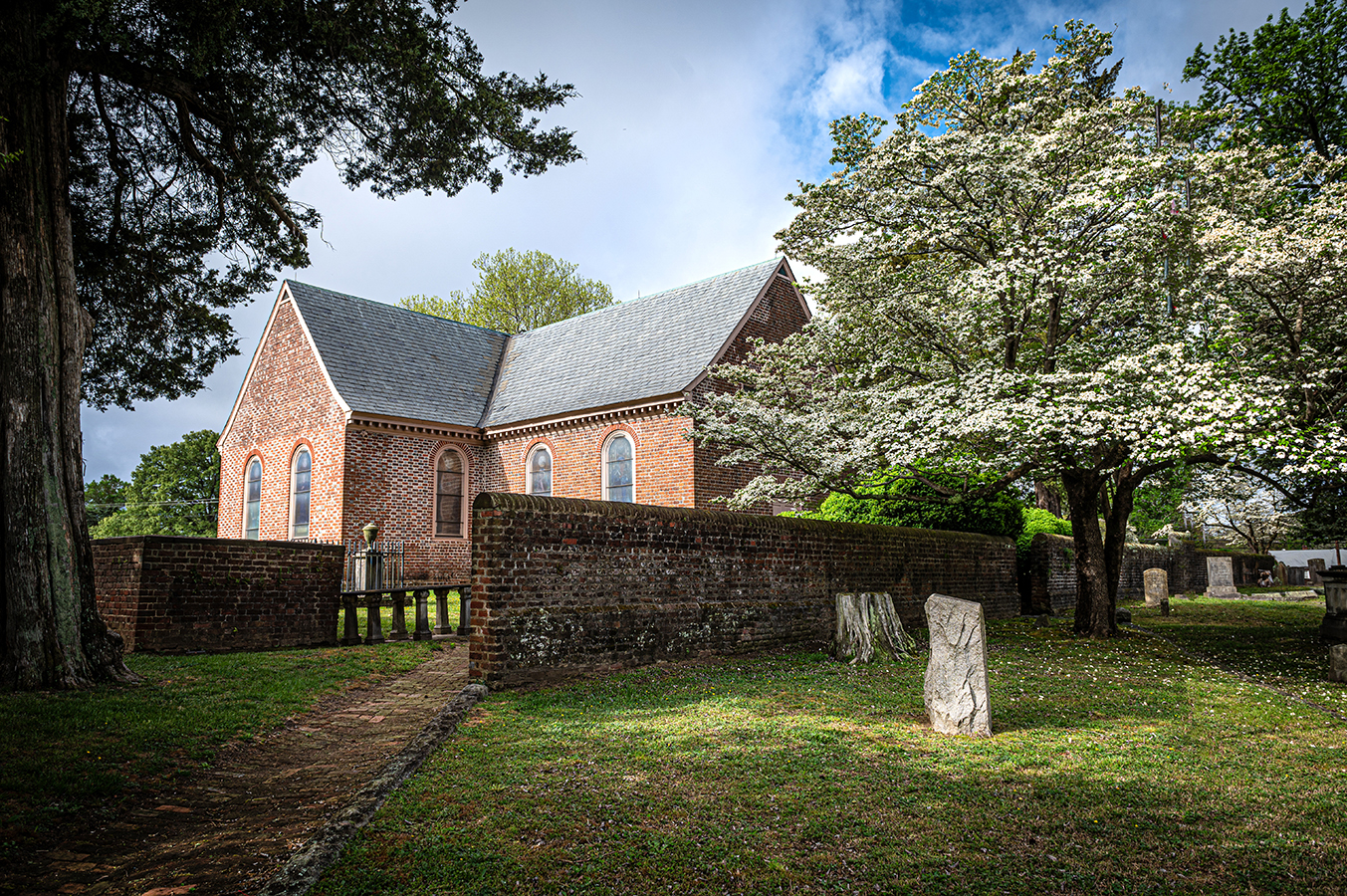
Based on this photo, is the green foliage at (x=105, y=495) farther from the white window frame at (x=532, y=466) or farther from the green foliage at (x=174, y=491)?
the white window frame at (x=532, y=466)

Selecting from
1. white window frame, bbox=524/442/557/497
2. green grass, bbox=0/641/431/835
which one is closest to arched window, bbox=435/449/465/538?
white window frame, bbox=524/442/557/497

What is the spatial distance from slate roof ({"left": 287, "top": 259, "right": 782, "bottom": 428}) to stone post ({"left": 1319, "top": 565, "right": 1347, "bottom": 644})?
42.3 feet

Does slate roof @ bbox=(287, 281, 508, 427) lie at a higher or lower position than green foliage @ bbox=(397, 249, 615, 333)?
lower

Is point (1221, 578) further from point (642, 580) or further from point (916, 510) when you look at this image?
point (642, 580)

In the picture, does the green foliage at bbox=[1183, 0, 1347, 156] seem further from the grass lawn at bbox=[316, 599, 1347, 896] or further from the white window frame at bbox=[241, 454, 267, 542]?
the white window frame at bbox=[241, 454, 267, 542]

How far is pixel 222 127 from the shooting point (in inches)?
383

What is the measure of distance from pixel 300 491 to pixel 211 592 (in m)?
12.3

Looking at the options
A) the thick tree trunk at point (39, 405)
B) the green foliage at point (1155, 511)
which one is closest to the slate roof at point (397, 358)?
the thick tree trunk at point (39, 405)

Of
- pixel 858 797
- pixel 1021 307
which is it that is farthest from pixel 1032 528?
pixel 858 797

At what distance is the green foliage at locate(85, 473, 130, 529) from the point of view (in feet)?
157

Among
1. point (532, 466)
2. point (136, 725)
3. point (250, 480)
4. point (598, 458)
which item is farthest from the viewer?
point (250, 480)

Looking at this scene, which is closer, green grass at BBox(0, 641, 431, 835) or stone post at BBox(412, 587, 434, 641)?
green grass at BBox(0, 641, 431, 835)

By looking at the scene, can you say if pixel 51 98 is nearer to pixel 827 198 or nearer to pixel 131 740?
pixel 131 740

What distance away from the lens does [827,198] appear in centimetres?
1265
